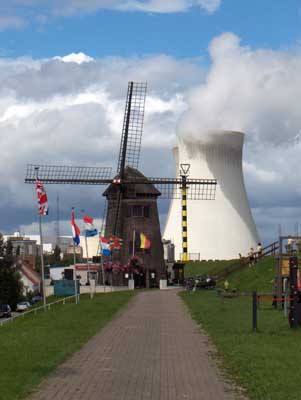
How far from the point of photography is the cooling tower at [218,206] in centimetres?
6312

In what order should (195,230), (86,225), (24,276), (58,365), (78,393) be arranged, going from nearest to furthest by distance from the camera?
(78,393)
(58,365)
(86,225)
(195,230)
(24,276)

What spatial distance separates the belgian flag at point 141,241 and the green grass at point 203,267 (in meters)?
6.07

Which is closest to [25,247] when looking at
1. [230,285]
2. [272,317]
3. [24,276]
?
[24,276]

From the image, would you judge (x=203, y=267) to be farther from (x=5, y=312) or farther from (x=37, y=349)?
(x=37, y=349)

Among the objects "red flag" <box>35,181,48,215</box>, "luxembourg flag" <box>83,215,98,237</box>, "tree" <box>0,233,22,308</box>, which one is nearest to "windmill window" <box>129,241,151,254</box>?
"tree" <box>0,233,22,308</box>

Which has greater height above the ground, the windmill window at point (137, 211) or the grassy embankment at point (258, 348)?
the windmill window at point (137, 211)

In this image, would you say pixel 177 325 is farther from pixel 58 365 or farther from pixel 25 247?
pixel 25 247

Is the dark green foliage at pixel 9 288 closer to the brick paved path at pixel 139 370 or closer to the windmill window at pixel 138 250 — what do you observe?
the windmill window at pixel 138 250

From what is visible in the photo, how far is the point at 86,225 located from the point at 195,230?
2435 centimetres

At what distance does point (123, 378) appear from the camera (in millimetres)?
11570

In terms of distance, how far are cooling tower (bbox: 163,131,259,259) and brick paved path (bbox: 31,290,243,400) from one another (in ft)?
142

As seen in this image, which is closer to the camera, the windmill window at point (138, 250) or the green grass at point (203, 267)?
A: the windmill window at point (138, 250)

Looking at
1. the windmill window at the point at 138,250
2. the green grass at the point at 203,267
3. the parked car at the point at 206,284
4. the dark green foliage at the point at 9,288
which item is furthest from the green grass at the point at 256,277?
the dark green foliage at the point at 9,288

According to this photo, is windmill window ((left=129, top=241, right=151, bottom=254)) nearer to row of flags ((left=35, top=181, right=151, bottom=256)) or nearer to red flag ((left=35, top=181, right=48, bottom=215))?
row of flags ((left=35, top=181, right=151, bottom=256))
